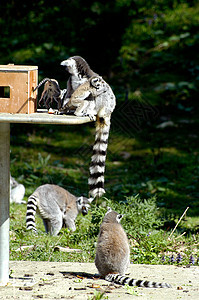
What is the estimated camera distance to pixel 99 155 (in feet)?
16.7

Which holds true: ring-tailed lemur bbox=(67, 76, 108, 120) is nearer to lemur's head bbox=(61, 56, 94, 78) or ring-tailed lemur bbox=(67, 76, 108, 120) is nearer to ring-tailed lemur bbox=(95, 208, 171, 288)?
lemur's head bbox=(61, 56, 94, 78)

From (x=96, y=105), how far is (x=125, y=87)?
8.49 m

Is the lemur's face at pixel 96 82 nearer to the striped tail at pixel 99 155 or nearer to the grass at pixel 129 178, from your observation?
the striped tail at pixel 99 155

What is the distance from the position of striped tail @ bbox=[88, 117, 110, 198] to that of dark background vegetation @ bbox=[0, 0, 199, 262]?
2.83 m

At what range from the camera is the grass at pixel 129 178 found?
19.5 ft

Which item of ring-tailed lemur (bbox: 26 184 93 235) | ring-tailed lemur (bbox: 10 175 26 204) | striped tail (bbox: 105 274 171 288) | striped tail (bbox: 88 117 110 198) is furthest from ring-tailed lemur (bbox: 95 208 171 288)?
ring-tailed lemur (bbox: 10 175 26 204)

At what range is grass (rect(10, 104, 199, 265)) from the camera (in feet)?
19.5

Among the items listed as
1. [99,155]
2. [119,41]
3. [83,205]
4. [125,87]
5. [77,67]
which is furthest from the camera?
[125,87]

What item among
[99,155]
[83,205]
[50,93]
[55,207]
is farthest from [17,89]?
[83,205]

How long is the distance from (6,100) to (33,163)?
6.58 metres

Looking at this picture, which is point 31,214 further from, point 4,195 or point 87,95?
point 87,95

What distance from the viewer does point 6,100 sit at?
3963 mm

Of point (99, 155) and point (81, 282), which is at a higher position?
point (99, 155)

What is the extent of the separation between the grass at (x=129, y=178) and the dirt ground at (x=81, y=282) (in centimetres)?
53
